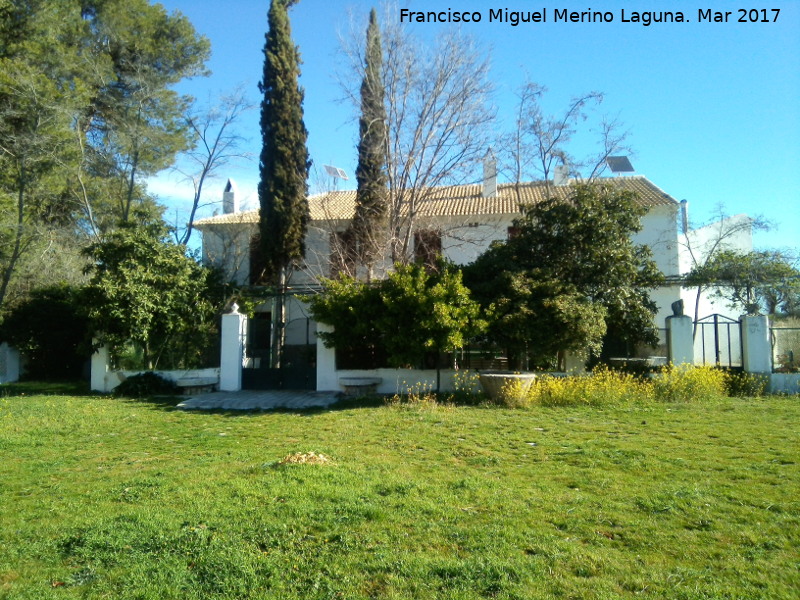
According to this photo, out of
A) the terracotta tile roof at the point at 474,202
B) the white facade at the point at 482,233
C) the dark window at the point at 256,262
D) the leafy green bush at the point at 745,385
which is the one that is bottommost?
the leafy green bush at the point at 745,385

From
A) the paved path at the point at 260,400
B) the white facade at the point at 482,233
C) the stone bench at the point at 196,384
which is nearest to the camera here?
the paved path at the point at 260,400

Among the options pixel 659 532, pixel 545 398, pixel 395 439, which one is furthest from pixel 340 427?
pixel 659 532

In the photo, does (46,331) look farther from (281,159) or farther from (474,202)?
(474,202)

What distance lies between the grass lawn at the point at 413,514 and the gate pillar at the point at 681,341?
5233 millimetres

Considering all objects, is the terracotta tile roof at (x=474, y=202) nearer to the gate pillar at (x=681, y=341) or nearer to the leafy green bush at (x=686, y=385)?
the gate pillar at (x=681, y=341)

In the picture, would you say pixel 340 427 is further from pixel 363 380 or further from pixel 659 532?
pixel 659 532

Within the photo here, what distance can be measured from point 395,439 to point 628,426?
3.67m

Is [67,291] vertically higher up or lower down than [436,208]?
lower down

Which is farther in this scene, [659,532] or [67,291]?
[67,291]

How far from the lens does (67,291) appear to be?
19609 millimetres

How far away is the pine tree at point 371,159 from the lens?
59.4 ft

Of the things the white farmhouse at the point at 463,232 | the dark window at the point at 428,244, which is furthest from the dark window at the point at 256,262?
the dark window at the point at 428,244

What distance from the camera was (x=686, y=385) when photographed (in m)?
12.3

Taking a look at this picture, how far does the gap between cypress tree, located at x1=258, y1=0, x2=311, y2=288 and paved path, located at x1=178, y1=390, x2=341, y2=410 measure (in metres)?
5.92
